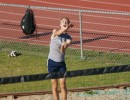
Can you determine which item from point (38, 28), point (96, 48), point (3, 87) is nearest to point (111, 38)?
point (96, 48)

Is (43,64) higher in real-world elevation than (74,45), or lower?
lower

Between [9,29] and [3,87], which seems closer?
[3,87]

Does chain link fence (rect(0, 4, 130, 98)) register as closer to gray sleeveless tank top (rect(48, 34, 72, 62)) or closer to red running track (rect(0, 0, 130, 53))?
red running track (rect(0, 0, 130, 53))

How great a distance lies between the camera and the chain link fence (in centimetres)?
1376

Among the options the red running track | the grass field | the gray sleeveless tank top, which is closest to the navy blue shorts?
the gray sleeveless tank top

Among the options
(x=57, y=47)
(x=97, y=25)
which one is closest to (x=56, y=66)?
(x=57, y=47)

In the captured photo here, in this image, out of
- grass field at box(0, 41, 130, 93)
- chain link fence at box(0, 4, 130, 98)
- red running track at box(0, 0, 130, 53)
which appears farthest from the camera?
red running track at box(0, 0, 130, 53)

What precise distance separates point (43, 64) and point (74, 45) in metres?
2.17

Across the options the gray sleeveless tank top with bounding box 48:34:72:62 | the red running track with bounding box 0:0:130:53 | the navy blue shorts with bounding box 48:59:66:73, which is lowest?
the red running track with bounding box 0:0:130:53

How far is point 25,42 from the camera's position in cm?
1711

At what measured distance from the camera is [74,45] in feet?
55.6

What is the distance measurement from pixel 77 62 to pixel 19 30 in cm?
366

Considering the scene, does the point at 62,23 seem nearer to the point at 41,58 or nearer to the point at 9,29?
the point at 41,58

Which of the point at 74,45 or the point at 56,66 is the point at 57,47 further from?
the point at 74,45
